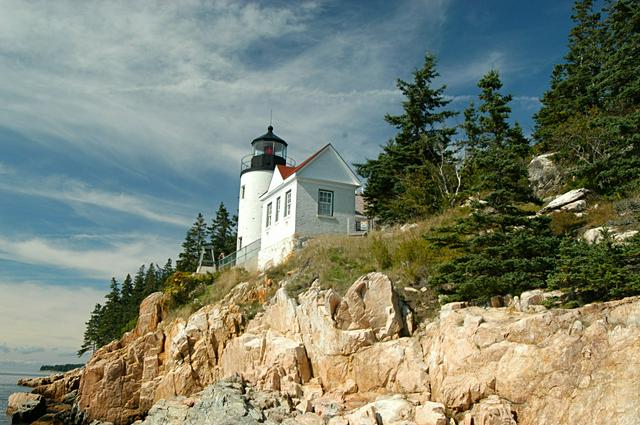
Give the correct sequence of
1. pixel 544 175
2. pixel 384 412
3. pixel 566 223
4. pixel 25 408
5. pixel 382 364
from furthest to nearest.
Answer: pixel 25 408, pixel 544 175, pixel 566 223, pixel 382 364, pixel 384 412

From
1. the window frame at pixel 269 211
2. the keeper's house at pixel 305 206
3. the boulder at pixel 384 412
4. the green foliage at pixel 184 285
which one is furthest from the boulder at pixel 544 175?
the green foliage at pixel 184 285

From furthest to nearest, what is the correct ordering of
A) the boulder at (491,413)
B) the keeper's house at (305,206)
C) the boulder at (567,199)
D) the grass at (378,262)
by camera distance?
the keeper's house at (305,206) < the boulder at (567,199) < the grass at (378,262) < the boulder at (491,413)

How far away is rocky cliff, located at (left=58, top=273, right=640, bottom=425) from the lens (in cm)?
963

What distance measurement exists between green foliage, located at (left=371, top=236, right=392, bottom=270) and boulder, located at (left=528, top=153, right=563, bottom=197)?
24.7 feet

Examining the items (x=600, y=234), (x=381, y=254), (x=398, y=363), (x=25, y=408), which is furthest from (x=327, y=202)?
(x=25, y=408)

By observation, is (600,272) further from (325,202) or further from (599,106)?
(599,106)

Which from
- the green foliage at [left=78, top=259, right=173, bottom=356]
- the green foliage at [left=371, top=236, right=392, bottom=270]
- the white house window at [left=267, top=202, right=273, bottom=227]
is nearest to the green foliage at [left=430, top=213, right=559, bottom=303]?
the green foliage at [left=371, top=236, right=392, bottom=270]

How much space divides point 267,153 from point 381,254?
1584 centimetres

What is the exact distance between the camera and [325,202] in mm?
25438

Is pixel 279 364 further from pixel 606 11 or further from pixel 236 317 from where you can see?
pixel 606 11

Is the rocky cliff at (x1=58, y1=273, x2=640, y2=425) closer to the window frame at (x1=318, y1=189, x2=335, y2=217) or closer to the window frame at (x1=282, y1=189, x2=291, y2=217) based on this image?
the window frame at (x1=282, y1=189, x2=291, y2=217)

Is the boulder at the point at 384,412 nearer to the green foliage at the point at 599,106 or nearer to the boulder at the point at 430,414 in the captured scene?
the boulder at the point at 430,414

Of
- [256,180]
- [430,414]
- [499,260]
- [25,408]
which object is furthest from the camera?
[256,180]

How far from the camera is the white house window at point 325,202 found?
25233 mm
